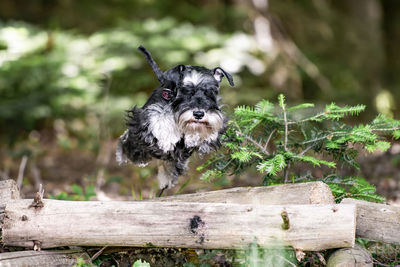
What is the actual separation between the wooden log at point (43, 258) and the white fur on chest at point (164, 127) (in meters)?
1.20

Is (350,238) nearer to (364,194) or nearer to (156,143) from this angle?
(364,194)

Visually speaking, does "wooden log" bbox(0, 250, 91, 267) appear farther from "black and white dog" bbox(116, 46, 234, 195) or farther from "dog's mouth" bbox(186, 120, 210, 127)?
"dog's mouth" bbox(186, 120, 210, 127)

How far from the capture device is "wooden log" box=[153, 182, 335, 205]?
10.9 ft

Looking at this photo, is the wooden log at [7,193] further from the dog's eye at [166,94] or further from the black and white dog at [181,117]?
the dog's eye at [166,94]

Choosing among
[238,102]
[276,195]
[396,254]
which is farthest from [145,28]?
[396,254]

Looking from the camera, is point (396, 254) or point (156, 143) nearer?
point (396, 254)

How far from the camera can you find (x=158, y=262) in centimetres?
354

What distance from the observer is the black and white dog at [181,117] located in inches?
145

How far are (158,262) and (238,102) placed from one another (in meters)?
4.94

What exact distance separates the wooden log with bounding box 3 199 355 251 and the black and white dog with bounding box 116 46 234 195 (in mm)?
821

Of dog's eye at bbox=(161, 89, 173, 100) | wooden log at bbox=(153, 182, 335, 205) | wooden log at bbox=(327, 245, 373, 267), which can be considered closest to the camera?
wooden log at bbox=(327, 245, 373, 267)

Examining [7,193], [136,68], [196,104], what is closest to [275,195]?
[196,104]

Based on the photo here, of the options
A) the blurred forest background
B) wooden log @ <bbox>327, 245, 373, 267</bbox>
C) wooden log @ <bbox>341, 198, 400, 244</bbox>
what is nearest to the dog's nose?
wooden log @ <bbox>341, 198, 400, 244</bbox>

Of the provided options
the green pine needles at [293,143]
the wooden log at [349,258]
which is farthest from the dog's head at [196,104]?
the wooden log at [349,258]
